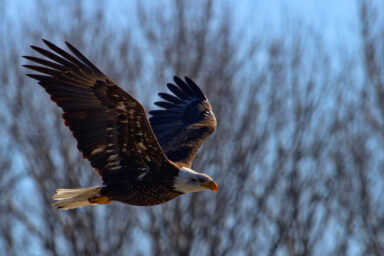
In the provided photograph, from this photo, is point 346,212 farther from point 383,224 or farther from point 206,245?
point 206,245

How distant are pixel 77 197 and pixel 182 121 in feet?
6.58

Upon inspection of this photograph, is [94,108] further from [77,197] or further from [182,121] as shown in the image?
[182,121]

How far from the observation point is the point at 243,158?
Answer: 1569 centimetres

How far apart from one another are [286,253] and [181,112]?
6491mm

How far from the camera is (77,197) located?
7516 millimetres

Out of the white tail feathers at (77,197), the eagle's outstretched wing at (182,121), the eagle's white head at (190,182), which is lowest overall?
the white tail feathers at (77,197)

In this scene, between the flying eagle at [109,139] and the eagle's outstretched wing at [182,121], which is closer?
the flying eagle at [109,139]

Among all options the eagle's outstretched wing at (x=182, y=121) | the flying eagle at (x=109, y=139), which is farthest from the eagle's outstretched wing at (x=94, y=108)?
the eagle's outstretched wing at (x=182, y=121)

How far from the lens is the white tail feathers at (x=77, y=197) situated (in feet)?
24.5

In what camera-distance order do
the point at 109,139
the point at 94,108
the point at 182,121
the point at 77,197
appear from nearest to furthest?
the point at 94,108 < the point at 109,139 < the point at 77,197 < the point at 182,121

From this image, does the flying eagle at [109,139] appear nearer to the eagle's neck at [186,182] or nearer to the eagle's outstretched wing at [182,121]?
the eagle's neck at [186,182]

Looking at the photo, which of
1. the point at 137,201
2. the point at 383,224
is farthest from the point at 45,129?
the point at 137,201

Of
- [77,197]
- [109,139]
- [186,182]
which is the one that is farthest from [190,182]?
[77,197]

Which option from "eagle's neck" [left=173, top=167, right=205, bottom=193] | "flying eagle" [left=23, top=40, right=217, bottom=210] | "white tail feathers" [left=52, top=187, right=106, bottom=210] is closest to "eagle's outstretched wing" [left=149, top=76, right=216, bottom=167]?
"flying eagle" [left=23, top=40, right=217, bottom=210]
